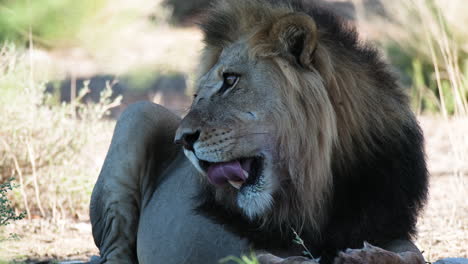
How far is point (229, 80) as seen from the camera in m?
3.57

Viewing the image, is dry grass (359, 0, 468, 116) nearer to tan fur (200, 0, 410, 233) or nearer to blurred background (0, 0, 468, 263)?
blurred background (0, 0, 468, 263)

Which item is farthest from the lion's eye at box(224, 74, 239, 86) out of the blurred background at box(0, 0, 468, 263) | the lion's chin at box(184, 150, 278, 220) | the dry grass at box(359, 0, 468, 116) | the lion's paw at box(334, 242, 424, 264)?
the dry grass at box(359, 0, 468, 116)

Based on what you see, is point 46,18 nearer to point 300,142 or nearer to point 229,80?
point 229,80

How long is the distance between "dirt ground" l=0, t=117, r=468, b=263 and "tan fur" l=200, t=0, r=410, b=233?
1.34 meters

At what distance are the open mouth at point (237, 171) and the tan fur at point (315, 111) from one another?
123mm

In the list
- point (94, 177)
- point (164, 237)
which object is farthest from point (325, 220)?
point (94, 177)

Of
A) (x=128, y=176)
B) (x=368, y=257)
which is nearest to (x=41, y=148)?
(x=128, y=176)

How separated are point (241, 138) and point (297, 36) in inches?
20.2

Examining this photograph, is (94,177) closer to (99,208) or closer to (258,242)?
(99,208)

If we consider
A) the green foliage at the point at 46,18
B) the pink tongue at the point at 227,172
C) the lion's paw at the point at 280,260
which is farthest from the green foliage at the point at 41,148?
the green foliage at the point at 46,18

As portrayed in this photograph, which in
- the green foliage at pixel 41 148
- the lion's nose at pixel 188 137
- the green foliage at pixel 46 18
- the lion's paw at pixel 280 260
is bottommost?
the green foliage at pixel 46 18

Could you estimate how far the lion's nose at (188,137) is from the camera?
3.44 meters

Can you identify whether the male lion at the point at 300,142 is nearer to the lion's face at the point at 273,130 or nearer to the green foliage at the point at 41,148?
the lion's face at the point at 273,130

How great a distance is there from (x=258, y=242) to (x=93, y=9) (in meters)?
9.77
